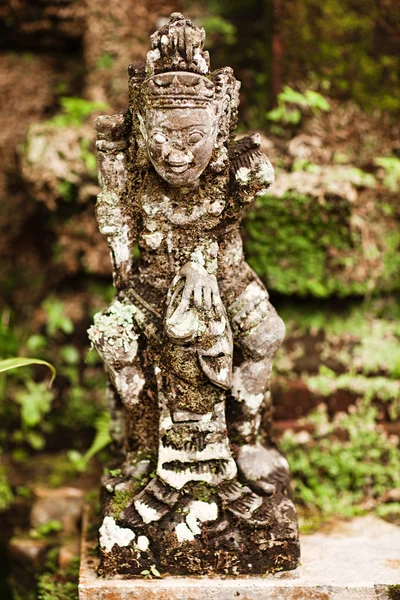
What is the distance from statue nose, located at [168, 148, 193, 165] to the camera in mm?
3289

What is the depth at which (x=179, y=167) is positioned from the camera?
331 cm

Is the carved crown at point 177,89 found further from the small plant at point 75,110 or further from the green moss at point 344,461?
the green moss at point 344,461

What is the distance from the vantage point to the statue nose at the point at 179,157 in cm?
329

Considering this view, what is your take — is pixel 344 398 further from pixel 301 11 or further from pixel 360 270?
pixel 301 11

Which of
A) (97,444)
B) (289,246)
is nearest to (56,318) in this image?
(97,444)

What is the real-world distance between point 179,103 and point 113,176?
52 centimetres

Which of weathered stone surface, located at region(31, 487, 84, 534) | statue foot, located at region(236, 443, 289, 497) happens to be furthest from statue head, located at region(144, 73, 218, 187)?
weathered stone surface, located at region(31, 487, 84, 534)

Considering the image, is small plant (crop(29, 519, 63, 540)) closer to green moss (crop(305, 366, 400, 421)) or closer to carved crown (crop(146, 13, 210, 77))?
green moss (crop(305, 366, 400, 421))

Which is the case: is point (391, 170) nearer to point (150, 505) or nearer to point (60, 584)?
point (150, 505)

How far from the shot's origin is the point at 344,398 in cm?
488

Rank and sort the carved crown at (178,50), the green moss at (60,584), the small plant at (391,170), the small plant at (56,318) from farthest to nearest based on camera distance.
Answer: the small plant at (56,318) < the small plant at (391,170) < the green moss at (60,584) < the carved crown at (178,50)

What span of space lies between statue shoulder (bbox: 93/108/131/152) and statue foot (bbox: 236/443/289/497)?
5.18ft

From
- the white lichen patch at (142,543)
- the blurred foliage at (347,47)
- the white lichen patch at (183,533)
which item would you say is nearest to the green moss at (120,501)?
the white lichen patch at (142,543)

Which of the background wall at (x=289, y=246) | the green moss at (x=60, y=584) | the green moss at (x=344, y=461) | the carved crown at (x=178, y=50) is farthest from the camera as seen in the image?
the background wall at (x=289, y=246)
